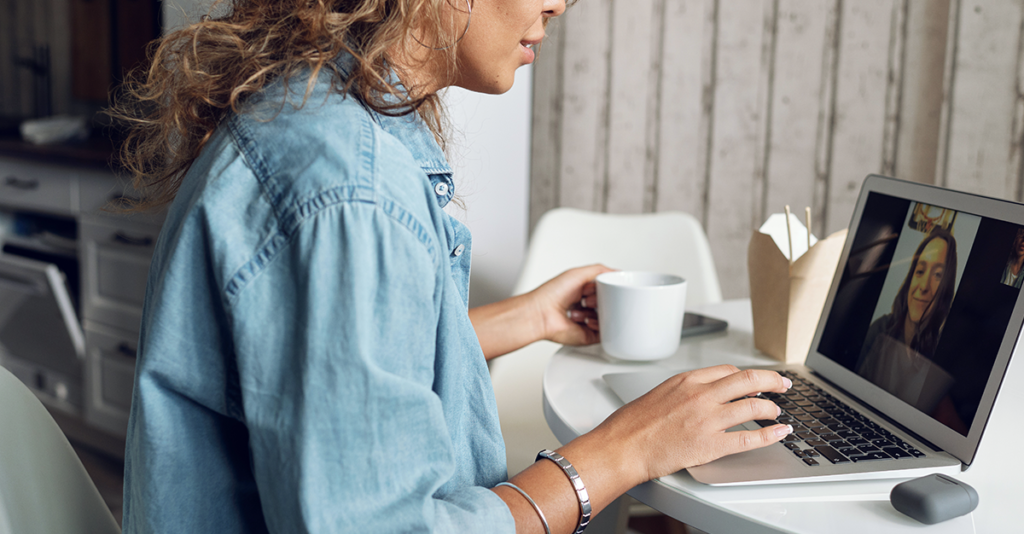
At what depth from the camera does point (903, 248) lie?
768 millimetres

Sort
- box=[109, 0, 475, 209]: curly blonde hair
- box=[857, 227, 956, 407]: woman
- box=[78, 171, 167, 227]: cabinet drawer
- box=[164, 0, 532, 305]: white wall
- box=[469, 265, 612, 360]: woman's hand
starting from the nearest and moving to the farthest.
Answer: box=[109, 0, 475, 209]: curly blonde hair, box=[857, 227, 956, 407]: woman, box=[469, 265, 612, 360]: woman's hand, box=[164, 0, 532, 305]: white wall, box=[78, 171, 167, 227]: cabinet drawer

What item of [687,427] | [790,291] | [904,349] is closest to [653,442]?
[687,427]

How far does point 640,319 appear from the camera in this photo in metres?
0.91

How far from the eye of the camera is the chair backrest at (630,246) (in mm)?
1639

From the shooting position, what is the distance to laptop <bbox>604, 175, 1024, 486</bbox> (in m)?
0.62

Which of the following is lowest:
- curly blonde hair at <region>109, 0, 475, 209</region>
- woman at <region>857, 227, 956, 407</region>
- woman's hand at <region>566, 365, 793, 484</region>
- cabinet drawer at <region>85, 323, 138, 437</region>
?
cabinet drawer at <region>85, 323, 138, 437</region>

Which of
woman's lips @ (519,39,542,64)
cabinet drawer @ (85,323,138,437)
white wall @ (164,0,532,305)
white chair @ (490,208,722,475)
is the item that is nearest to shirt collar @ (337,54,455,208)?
woman's lips @ (519,39,542,64)

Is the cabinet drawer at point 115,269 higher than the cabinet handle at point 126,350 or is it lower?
higher

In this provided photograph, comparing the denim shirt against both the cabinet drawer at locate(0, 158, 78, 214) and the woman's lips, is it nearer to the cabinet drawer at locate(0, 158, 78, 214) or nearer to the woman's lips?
the woman's lips

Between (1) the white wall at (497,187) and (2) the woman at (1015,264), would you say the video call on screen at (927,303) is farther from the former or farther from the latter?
(1) the white wall at (497,187)

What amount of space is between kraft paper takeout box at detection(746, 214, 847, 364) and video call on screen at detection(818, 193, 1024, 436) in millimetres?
65

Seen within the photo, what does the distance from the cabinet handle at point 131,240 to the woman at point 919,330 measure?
1.88 metres

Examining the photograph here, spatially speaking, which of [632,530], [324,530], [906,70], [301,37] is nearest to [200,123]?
[301,37]

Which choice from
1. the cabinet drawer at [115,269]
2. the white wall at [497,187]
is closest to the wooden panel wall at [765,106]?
the white wall at [497,187]
